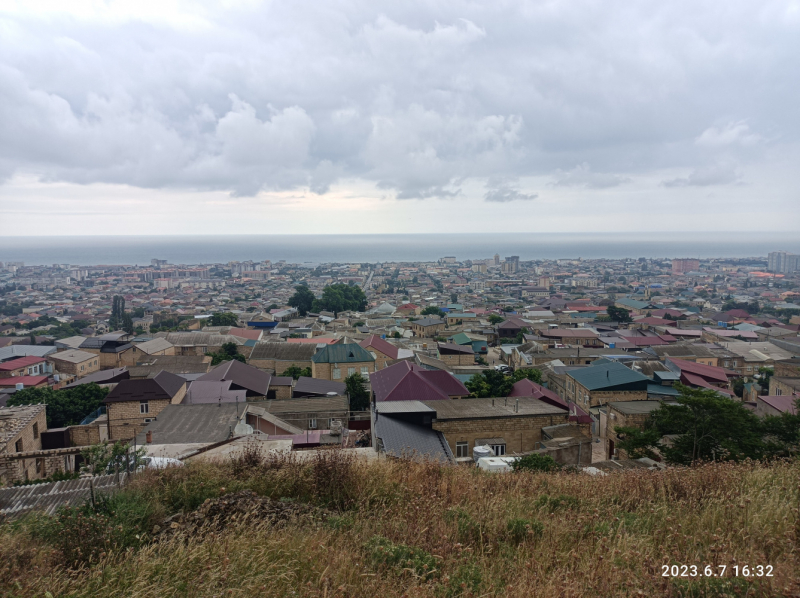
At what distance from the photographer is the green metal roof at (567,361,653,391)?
52.9ft

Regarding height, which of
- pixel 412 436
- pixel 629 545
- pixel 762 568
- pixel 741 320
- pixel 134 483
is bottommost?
pixel 741 320

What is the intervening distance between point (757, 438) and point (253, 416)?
10.0 meters

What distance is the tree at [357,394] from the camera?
1484 centimetres

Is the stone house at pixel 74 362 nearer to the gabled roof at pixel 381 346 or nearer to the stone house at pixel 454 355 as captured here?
the gabled roof at pixel 381 346

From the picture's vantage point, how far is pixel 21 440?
30.0 ft

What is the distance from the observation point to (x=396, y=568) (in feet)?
8.27

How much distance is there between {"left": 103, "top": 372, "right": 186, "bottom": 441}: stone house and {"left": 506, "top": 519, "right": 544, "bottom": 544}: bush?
12430 mm

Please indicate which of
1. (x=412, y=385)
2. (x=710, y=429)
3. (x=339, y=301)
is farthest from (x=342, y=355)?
(x=339, y=301)

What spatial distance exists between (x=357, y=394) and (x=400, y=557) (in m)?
13.0

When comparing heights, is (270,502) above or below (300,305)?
above

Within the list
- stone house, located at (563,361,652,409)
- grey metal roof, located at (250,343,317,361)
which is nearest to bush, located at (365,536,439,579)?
stone house, located at (563,361,652,409)

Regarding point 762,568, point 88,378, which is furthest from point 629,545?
point 88,378

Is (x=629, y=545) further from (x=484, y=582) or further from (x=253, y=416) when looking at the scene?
(x=253, y=416)
